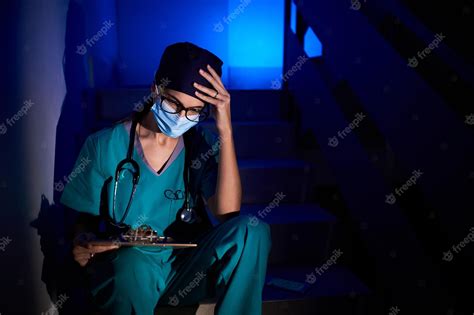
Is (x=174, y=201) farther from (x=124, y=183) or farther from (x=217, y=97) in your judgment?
(x=217, y=97)

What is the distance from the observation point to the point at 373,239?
1.73 m

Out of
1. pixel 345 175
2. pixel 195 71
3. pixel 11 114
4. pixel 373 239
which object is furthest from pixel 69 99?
pixel 373 239

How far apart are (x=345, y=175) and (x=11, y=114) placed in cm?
154

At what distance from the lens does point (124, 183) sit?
1314 millimetres

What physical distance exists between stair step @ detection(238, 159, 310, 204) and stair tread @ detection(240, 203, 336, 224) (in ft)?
0.16

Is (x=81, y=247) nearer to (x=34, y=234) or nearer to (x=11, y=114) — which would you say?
(x=34, y=234)

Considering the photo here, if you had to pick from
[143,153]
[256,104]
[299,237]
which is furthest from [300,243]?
[256,104]

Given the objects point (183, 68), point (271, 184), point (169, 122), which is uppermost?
point (183, 68)

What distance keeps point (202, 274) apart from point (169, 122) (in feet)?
1.78

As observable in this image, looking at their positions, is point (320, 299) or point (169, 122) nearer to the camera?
point (169, 122)

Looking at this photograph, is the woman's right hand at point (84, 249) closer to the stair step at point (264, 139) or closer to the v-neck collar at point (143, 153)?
the v-neck collar at point (143, 153)

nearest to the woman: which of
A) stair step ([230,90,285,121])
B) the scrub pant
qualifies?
the scrub pant

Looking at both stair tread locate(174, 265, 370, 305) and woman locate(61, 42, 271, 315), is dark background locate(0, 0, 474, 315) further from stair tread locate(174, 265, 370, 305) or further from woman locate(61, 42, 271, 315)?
woman locate(61, 42, 271, 315)

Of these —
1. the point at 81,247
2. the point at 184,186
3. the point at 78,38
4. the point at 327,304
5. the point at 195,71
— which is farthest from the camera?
the point at 78,38
